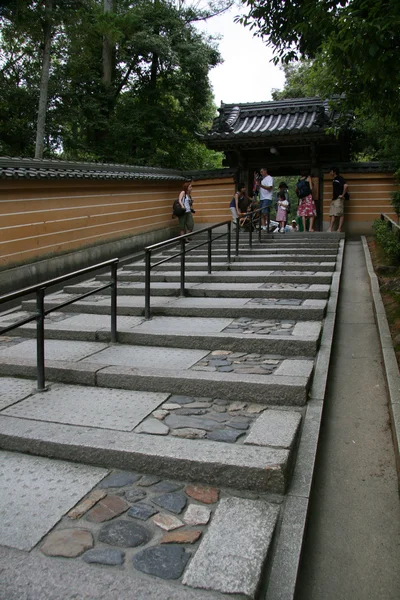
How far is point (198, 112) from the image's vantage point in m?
20.1

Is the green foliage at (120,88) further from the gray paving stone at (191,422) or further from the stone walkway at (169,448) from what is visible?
the gray paving stone at (191,422)

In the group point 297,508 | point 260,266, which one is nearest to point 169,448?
point 297,508

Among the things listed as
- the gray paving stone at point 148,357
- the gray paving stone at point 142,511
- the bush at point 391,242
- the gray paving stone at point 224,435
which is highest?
the bush at point 391,242

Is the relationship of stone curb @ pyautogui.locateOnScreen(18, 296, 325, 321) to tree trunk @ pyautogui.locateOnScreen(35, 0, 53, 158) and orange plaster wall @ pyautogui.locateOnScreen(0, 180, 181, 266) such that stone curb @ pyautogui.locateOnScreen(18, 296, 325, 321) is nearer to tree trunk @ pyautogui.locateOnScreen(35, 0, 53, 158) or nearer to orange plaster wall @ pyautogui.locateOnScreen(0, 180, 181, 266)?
orange plaster wall @ pyautogui.locateOnScreen(0, 180, 181, 266)

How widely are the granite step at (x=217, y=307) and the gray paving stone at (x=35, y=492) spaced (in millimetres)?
3552

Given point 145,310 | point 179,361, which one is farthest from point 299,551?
point 145,310

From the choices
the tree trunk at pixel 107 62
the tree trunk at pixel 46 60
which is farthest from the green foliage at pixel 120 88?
the tree trunk at pixel 46 60

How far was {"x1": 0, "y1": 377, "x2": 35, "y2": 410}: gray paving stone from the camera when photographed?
4.57m

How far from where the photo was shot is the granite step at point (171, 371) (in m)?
4.50

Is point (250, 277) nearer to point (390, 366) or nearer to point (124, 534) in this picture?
point (390, 366)

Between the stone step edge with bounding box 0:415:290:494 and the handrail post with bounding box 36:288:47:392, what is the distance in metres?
0.78

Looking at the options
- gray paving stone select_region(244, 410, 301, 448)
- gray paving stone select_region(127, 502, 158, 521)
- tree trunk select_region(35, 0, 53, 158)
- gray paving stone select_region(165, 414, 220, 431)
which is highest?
tree trunk select_region(35, 0, 53, 158)

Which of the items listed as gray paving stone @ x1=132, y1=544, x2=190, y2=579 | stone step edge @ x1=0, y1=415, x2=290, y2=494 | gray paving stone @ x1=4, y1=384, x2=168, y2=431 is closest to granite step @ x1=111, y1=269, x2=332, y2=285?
gray paving stone @ x1=4, y1=384, x2=168, y2=431

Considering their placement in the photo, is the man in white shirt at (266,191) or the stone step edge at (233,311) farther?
the man in white shirt at (266,191)
